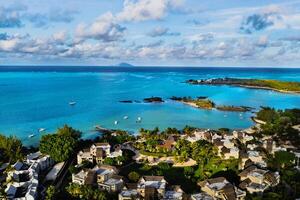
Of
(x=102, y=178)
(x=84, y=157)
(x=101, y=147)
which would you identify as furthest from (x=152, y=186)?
(x=101, y=147)

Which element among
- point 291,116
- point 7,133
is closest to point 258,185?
point 291,116

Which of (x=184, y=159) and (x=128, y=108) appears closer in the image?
(x=184, y=159)

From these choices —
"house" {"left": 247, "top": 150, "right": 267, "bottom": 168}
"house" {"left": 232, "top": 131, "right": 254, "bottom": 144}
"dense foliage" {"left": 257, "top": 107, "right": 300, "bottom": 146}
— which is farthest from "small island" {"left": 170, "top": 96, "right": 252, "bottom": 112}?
"house" {"left": 247, "top": 150, "right": 267, "bottom": 168}

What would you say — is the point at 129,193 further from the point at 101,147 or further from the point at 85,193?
the point at 101,147

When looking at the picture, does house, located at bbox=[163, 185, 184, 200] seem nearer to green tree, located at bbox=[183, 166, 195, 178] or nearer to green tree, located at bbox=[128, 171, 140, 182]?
green tree, located at bbox=[128, 171, 140, 182]

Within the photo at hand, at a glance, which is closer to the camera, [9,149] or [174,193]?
[174,193]

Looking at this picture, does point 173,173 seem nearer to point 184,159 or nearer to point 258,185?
point 184,159
